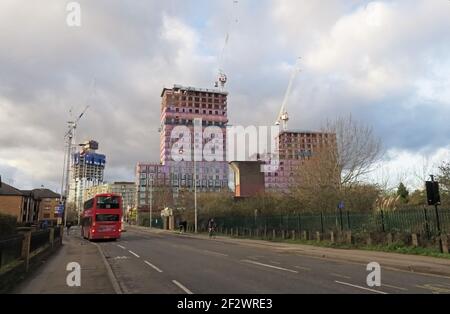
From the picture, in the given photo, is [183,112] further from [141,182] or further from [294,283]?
[294,283]

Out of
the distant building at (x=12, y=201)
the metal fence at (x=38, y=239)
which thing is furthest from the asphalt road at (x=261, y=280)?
the distant building at (x=12, y=201)

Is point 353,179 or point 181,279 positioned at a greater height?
point 353,179

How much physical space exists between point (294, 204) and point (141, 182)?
84525 mm

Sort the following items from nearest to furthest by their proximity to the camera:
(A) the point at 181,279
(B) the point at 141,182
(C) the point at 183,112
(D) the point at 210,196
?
(A) the point at 181,279 → (D) the point at 210,196 → (B) the point at 141,182 → (C) the point at 183,112

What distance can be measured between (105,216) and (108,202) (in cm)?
142

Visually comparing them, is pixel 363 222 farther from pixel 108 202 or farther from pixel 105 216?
pixel 105 216

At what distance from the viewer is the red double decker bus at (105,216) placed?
118 ft

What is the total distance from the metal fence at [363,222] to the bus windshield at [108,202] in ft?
46.5

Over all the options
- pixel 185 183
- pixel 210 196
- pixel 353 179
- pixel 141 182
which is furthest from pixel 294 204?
pixel 141 182

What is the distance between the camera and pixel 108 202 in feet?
119

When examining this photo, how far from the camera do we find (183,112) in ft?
418

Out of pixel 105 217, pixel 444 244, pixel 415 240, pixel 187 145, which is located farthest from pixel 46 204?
pixel 444 244
